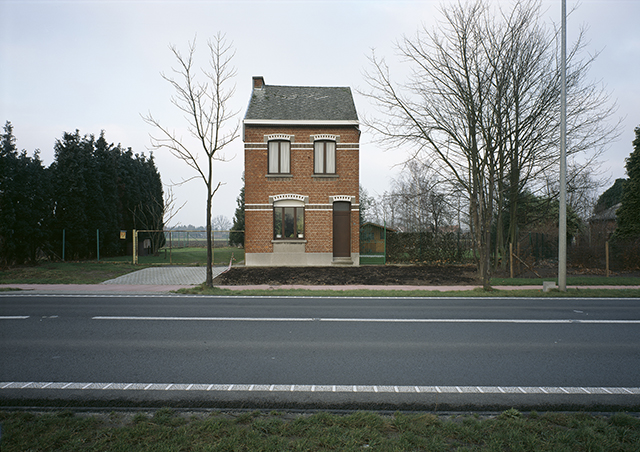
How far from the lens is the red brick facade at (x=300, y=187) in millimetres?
20531

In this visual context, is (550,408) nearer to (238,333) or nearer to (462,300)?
(238,333)

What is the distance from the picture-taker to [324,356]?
17.4 ft

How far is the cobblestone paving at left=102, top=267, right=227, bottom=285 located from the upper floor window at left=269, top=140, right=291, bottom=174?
6339mm

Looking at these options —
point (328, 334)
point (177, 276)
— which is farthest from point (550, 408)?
point (177, 276)

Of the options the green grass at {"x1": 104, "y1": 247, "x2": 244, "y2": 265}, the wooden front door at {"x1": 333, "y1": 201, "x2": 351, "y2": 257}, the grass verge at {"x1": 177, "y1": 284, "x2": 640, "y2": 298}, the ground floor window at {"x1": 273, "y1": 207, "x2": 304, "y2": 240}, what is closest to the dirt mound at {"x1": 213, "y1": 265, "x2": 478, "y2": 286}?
the wooden front door at {"x1": 333, "y1": 201, "x2": 351, "y2": 257}

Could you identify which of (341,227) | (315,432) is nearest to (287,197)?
(341,227)

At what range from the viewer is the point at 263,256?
2047 cm

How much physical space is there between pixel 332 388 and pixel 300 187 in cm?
1698

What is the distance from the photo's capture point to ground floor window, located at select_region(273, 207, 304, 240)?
68.0ft

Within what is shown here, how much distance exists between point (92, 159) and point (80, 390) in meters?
26.3

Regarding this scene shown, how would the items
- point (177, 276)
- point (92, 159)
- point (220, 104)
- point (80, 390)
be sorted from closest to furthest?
1. point (80, 390)
2. point (220, 104)
3. point (177, 276)
4. point (92, 159)

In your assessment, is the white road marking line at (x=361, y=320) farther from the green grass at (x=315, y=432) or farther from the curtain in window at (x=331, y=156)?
the curtain in window at (x=331, y=156)

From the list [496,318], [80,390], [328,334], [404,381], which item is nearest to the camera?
[80,390]

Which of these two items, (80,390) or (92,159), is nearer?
(80,390)
